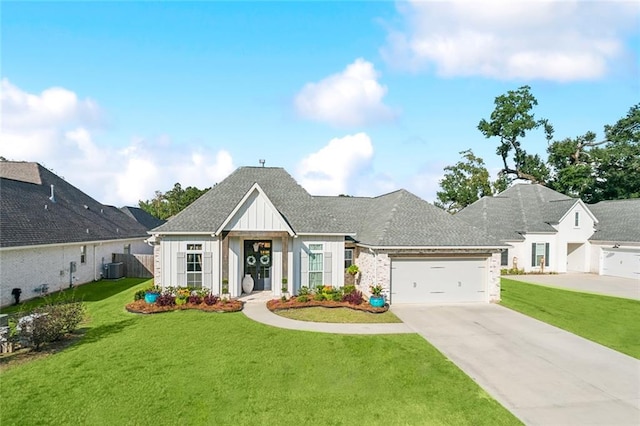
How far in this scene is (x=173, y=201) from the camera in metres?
58.1

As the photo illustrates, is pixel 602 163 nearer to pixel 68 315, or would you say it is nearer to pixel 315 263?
pixel 315 263

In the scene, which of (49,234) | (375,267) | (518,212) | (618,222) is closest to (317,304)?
(375,267)

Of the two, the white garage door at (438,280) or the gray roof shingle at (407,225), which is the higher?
the gray roof shingle at (407,225)

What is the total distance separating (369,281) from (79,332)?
479 inches

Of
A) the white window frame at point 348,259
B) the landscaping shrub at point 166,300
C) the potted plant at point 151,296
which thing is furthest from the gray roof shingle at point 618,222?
the potted plant at point 151,296

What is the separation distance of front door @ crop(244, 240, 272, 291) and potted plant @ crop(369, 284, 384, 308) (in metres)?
5.92

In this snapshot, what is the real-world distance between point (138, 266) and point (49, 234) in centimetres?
686

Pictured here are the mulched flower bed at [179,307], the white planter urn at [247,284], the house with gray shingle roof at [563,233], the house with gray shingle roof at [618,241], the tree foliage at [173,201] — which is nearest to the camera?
the mulched flower bed at [179,307]

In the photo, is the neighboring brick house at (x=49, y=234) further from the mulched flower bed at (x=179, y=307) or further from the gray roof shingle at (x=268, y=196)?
the gray roof shingle at (x=268, y=196)

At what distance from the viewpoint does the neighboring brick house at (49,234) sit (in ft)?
50.4

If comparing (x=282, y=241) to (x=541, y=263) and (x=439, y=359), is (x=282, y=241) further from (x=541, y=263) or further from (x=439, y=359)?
(x=541, y=263)

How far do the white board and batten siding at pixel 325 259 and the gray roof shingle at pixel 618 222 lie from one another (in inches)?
970

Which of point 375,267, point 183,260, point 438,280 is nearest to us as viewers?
point 375,267

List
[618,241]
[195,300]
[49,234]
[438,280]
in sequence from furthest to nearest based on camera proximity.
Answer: [618,241] < [49,234] < [438,280] < [195,300]
